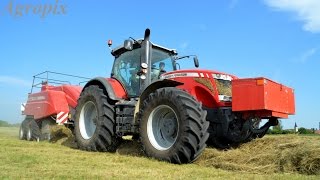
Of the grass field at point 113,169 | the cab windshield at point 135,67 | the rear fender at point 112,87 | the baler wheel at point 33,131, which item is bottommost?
the grass field at point 113,169

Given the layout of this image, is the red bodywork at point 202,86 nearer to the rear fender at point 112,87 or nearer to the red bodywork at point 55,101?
the rear fender at point 112,87

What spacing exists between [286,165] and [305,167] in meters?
0.29

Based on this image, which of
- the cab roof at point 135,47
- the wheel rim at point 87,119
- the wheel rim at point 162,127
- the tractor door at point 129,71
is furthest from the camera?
the wheel rim at point 87,119

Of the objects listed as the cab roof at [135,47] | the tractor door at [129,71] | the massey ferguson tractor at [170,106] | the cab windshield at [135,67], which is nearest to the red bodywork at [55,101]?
the massey ferguson tractor at [170,106]

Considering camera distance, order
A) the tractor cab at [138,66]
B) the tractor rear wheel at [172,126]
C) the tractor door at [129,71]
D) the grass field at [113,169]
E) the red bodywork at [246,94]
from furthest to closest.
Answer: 1. the tractor door at [129,71]
2. the tractor cab at [138,66]
3. the red bodywork at [246,94]
4. the tractor rear wheel at [172,126]
5. the grass field at [113,169]

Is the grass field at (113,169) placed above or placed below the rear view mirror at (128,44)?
below

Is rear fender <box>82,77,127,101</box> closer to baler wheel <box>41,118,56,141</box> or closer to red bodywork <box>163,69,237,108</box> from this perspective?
red bodywork <box>163,69,237,108</box>

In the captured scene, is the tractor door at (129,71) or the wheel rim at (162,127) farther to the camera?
the tractor door at (129,71)

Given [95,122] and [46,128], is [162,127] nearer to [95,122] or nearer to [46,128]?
[95,122]

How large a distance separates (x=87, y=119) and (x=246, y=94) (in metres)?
4.71

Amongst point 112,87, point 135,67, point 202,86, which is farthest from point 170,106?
point 112,87

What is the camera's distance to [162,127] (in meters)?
7.79

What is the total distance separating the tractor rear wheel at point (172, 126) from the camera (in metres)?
6.76

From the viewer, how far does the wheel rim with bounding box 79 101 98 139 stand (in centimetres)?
1005
